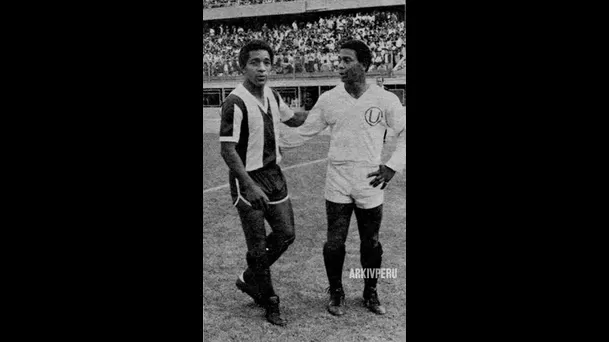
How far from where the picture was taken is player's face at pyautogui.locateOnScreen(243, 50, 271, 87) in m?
3.90

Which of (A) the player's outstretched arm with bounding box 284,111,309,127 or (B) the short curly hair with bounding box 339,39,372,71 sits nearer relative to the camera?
(B) the short curly hair with bounding box 339,39,372,71

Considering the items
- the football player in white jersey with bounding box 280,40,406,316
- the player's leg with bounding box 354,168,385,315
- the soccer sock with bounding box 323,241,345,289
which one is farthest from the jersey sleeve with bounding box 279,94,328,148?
the soccer sock with bounding box 323,241,345,289

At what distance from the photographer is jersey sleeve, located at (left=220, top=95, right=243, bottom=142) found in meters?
3.84

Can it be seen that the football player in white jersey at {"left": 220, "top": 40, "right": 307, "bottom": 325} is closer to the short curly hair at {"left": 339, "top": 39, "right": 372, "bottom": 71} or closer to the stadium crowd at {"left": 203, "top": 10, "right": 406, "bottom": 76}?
the stadium crowd at {"left": 203, "top": 10, "right": 406, "bottom": 76}

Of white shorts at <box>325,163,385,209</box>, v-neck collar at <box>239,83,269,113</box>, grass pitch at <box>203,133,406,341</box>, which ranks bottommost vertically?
grass pitch at <box>203,133,406,341</box>

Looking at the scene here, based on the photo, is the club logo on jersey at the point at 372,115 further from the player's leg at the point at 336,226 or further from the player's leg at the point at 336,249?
the player's leg at the point at 336,249

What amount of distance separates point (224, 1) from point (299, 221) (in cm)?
161

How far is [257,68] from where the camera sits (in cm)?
390

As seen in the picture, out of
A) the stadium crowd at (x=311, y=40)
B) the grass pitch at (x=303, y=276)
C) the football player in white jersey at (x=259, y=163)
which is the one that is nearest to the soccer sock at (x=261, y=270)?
the football player in white jersey at (x=259, y=163)

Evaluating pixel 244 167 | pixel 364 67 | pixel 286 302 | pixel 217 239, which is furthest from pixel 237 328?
pixel 364 67

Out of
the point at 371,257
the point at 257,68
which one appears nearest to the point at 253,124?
the point at 257,68

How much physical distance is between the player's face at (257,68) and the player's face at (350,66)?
1.56 feet

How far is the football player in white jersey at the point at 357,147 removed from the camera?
3.90m

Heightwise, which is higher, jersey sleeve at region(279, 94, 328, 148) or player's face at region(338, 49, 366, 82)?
player's face at region(338, 49, 366, 82)
